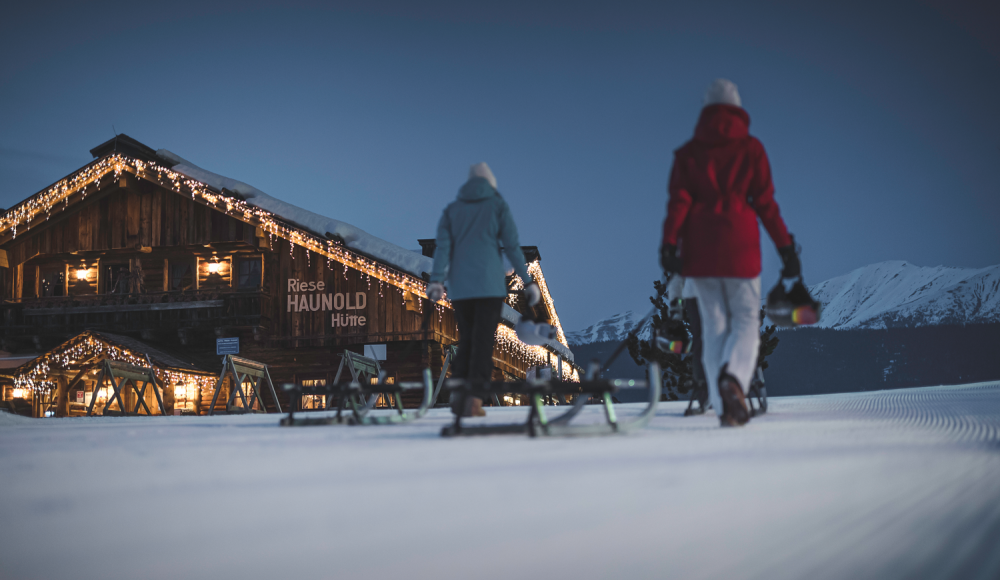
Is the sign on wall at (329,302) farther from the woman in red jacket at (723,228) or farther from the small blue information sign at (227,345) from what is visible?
the woman in red jacket at (723,228)

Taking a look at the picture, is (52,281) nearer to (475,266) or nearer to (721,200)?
(475,266)

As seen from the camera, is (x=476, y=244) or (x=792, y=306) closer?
(x=792, y=306)

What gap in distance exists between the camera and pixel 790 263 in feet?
11.0

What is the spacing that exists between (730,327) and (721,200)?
1.98ft

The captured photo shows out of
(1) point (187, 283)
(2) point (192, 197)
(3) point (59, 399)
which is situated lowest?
(3) point (59, 399)

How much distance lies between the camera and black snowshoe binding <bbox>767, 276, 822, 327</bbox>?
319 centimetres

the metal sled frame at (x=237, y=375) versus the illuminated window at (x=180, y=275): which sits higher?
the illuminated window at (x=180, y=275)

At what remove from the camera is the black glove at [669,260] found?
3.21 m

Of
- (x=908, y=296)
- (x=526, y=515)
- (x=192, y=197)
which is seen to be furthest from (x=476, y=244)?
(x=908, y=296)

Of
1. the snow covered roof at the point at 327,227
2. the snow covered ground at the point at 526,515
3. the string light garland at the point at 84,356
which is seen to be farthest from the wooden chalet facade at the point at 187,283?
the snow covered ground at the point at 526,515

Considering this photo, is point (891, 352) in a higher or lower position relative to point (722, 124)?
lower

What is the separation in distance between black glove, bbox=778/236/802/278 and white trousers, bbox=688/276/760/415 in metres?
0.13

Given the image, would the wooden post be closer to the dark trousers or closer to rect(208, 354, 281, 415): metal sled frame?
rect(208, 354, 281, 415): metal sled frame

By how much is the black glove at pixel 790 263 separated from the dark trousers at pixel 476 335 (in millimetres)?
1879
